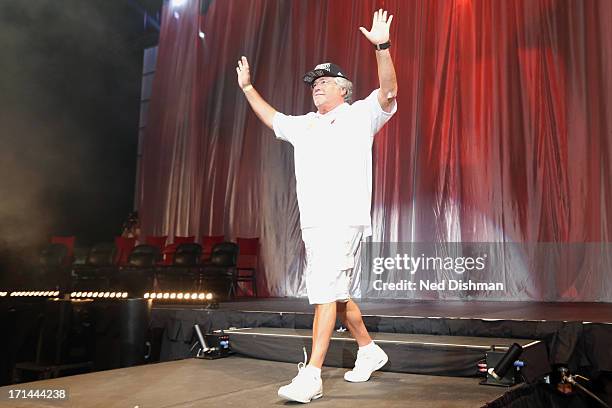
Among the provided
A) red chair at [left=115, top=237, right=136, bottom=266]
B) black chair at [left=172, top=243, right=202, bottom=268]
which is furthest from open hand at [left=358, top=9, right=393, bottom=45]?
red chair at [left=115, top=237, right=136, bottom=266]

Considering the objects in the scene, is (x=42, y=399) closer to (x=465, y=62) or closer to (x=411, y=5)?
(x=465, y=62)

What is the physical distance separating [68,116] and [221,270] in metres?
3.60

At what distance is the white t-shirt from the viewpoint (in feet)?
7.61

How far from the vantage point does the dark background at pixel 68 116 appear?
21.2 ft

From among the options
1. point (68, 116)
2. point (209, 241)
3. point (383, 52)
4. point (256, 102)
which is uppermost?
point (68, 116)

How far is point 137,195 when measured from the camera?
32.2 feet

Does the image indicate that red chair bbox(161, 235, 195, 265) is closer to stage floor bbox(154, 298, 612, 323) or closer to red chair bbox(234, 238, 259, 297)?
red chair bbox(234, 238, 259, 297)

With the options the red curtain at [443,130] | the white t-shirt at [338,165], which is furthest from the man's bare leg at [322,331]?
the red curtain at [443,130]

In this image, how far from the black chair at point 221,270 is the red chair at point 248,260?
1.19ft

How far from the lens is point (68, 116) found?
319 inches

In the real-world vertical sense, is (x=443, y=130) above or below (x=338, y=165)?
above

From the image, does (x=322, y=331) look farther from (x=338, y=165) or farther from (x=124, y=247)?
(x=124, y=247)

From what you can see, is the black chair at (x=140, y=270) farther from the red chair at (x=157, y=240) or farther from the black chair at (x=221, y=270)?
the red chair at (x=157, y=240)

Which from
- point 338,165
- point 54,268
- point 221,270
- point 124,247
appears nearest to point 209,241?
point 221,270
